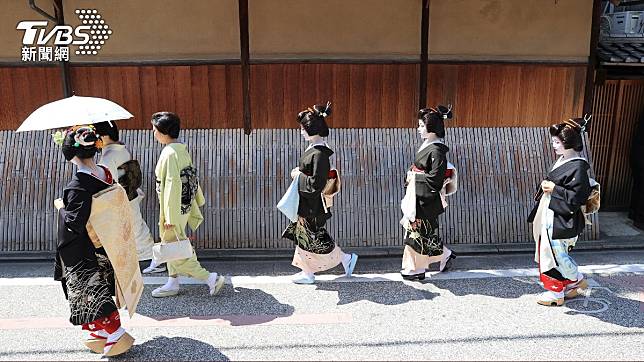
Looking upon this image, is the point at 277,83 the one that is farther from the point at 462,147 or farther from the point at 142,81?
the point at 462,147

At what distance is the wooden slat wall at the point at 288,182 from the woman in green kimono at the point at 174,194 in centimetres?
128

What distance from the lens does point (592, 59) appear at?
7438mm

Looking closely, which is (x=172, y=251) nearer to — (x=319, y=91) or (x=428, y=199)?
(x=428, y=199)

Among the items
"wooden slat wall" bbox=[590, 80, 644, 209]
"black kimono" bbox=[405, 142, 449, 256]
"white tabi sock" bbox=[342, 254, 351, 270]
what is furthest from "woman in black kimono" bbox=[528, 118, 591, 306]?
"wooden slat wall" bbox=[590, 80, 644, 209]

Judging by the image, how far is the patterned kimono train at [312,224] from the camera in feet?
18.8

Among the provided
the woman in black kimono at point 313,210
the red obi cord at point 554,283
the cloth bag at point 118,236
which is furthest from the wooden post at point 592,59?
the cloth bag at point 118,236

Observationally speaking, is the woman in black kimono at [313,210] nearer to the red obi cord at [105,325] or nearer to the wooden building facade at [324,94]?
the wooden building facade at [324,94]

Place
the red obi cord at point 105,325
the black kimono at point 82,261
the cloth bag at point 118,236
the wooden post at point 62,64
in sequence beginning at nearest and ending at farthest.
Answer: the black kimono at point 82,261 < the cloth bag at point 118,236 < the red obi cord at point 105,325 < the wooden post at point 62,64

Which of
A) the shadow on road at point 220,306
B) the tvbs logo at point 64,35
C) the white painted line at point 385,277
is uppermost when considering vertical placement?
the tvbs logo at point 64,35

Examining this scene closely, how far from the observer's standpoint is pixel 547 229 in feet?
17.8

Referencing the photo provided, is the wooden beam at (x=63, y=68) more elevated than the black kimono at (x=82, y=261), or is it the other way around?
the wooden beam at (x=63, y=68)

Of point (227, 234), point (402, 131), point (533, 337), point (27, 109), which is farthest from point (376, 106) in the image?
point (27, 109)

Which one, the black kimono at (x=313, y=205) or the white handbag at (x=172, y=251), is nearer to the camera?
the white handbag at (x=172, y=251)

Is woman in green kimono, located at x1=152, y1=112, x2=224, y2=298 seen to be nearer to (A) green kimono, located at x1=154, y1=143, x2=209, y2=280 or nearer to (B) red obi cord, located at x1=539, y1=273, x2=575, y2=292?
(A) green kimono, located at x1=154, y1=143, x2=209, y2=280
